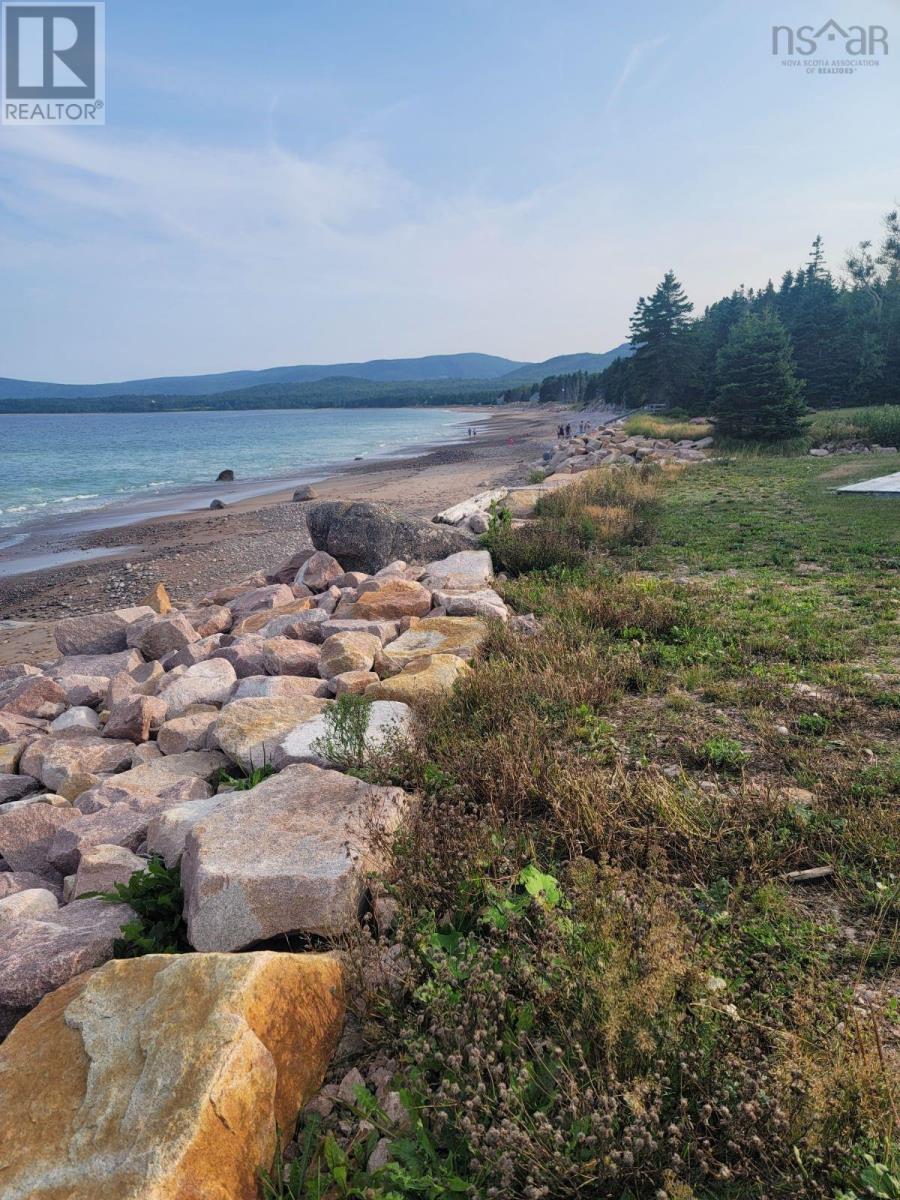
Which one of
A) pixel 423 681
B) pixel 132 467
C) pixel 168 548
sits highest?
pixel 132 467

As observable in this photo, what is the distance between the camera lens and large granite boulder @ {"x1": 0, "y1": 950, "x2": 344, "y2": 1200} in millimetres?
1809

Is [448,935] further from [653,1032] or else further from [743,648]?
[743,648]

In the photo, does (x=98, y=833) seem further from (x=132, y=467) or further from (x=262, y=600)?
(x=132, y=467)

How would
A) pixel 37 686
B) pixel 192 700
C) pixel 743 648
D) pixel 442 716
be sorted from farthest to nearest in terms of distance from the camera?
pixel 37 686
pixel 192 700
pixel 743 648
pixel 442 716

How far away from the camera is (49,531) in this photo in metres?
23.5

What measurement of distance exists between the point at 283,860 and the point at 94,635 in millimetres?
7630

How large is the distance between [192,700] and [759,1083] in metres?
5.41

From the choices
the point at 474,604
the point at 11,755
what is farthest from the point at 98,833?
the point at 474,604

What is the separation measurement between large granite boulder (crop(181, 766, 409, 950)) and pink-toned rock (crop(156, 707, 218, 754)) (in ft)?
5.93

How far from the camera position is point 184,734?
5.33 m

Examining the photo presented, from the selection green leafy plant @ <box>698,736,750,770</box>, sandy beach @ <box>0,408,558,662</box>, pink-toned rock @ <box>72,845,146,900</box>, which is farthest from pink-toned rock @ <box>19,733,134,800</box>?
sandy beach @ <box>0,408,558,662</box>

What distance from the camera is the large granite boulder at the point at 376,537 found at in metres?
11.4

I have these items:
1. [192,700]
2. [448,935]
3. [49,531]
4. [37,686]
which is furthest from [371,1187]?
[49,531]

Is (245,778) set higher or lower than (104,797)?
higher
